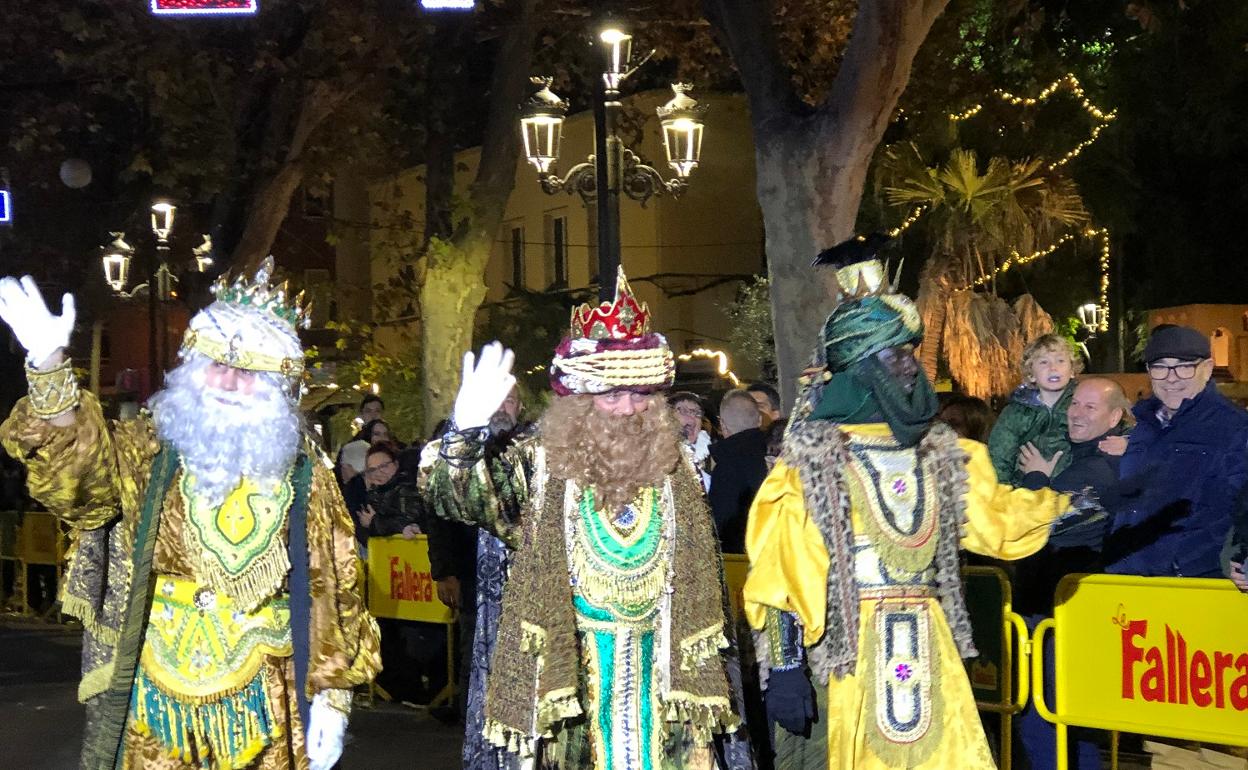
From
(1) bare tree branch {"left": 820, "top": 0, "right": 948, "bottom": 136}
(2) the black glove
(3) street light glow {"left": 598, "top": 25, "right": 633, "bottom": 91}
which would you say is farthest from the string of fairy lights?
(2) the black glove

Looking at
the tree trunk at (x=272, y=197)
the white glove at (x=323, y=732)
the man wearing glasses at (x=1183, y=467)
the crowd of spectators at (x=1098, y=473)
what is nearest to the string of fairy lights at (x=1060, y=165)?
the tree trunk at (x=272, y=197)

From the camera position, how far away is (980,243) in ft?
67.9

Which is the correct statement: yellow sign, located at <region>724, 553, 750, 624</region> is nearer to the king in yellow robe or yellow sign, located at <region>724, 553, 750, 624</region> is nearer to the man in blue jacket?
the man in blue jacket

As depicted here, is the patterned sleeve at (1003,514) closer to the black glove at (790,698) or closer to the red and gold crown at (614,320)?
the black glove at (790,698)

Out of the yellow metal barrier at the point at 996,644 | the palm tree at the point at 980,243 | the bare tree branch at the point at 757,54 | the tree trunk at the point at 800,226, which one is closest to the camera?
the yellow metal barrier at the point at 996,644

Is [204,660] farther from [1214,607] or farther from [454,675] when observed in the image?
[454,675]

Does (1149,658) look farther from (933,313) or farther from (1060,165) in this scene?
(1060,165)

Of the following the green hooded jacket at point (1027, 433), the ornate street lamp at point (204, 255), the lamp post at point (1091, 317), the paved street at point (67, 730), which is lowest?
the paved street at point (67, 730)

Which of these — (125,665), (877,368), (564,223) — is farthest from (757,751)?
(564,223)

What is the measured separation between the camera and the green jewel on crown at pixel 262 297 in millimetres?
5785

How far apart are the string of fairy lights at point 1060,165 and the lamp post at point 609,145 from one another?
4.84 m

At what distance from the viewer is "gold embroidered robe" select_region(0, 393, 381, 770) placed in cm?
524

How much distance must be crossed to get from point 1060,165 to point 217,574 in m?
20.1

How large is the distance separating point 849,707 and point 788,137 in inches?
258
